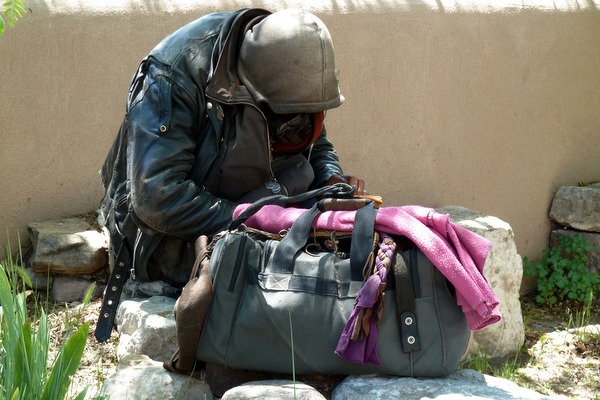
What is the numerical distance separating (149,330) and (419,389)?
98cm

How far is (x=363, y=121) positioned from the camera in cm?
527

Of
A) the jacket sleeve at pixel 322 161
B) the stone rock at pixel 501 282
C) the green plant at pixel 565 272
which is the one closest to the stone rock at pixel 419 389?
the jacket sleeve at pixel 322 161

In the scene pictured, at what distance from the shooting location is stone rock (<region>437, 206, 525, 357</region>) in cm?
478

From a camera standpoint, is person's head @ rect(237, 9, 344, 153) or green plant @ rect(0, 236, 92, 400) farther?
person's head @ rect(237, 9, 344, 153)

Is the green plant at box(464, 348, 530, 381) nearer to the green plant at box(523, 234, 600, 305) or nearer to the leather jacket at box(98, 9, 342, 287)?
the green plant at box(523, 234, 600, 305)

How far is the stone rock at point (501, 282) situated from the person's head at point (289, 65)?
1806 mm

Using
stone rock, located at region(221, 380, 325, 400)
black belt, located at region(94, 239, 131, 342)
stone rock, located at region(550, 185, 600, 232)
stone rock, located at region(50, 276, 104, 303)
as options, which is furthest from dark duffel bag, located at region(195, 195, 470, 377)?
stone rock, located at region(550, 185, 600, 232)

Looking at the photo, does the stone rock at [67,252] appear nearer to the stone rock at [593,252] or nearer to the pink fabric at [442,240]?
the pink fabric at [442,240]

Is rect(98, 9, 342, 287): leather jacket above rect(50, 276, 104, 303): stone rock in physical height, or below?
above

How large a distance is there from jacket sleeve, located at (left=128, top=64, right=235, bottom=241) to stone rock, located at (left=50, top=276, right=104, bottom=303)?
36.7 inches

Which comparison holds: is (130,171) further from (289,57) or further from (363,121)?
(363,121)

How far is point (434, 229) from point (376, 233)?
17 centimetres

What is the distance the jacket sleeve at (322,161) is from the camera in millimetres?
3723

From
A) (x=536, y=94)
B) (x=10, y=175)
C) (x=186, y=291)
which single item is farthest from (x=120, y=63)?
(x=536, y=94)
